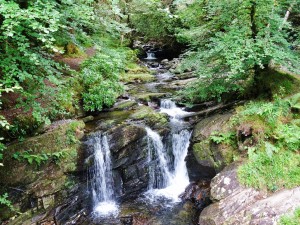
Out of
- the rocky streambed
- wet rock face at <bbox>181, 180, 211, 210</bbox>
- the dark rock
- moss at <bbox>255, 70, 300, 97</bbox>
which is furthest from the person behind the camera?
moss at <bbox>255, 70, 300, 97</bbox>

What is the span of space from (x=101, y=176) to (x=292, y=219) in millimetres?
5441

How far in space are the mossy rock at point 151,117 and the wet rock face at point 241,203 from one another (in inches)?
128

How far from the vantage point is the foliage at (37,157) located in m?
6.60

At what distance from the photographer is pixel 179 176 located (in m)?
9.28

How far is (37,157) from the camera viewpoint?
6.67 meters

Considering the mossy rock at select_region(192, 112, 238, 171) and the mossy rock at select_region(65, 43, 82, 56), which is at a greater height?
the mossy rock at select_region(65, 43, 82, 56)

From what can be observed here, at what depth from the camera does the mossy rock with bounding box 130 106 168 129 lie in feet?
31.2

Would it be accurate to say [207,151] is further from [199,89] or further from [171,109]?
[171,109]

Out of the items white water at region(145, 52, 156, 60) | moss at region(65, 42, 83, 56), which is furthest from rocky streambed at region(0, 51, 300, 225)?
white water at region(145, 52, 156, 60)

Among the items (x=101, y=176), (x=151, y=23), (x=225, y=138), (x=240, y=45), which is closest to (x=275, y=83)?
(x=240, y=45)

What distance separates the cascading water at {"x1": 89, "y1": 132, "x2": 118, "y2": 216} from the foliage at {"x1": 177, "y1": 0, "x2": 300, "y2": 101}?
3693 mm

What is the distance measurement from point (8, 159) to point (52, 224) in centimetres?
209

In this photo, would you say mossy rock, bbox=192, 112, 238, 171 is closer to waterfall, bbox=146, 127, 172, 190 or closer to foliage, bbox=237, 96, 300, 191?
foliage, bbox=237, 96, 300, 191

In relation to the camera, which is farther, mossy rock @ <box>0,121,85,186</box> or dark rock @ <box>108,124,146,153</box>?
dark rock @ <box>108,124,146,153</box>
